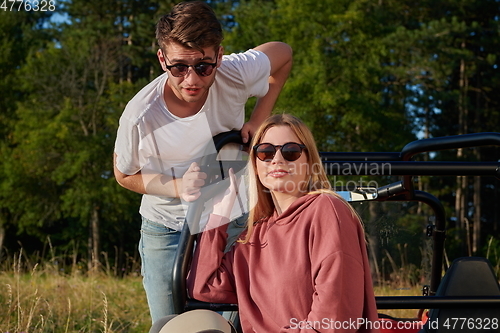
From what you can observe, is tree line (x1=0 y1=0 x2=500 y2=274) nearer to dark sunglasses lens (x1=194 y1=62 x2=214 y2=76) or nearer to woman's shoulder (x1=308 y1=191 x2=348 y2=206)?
dark sunglasses lens (x1=194 y1=62 x2=214 y2=76)

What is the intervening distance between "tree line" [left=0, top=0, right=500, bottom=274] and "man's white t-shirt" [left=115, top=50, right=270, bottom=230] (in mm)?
14952

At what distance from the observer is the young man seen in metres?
2.12

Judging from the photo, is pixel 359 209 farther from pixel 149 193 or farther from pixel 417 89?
pixel 417 89

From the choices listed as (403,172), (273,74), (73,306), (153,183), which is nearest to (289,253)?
(403,172)

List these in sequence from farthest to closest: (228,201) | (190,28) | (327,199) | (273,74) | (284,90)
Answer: (284,90)
(273,74)
(190,28)
(228,201)
(327,199)

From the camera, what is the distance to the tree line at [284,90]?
18344 mm

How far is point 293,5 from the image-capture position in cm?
1881

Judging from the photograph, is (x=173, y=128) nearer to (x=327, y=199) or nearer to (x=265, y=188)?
(x=265, y=188)

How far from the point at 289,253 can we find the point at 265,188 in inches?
11.6

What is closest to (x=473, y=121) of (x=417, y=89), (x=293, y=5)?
(x=417, y=89)

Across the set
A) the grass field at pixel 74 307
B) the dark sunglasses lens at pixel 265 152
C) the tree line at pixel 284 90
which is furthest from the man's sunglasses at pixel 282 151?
the tree line at pixel 284 90

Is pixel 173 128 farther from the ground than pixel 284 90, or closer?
closer

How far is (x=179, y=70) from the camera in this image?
2.12 meters

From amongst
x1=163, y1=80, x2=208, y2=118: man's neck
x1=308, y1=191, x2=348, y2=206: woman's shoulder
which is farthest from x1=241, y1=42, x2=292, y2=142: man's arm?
x1=308, y1=191, x2=348, y2=206: woman's shoulder
